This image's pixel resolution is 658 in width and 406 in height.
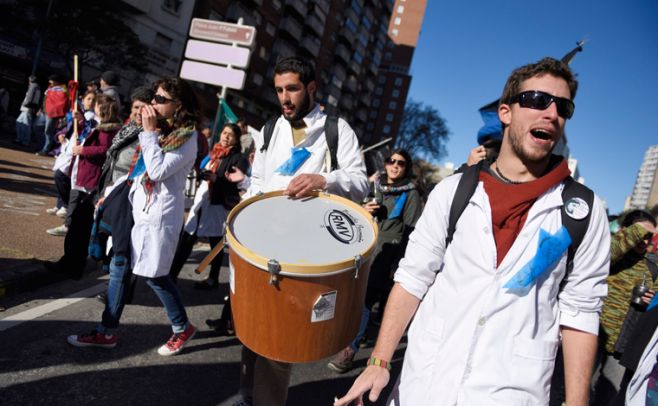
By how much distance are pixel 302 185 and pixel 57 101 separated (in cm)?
794

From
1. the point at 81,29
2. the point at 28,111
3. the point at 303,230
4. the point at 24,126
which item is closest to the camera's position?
the point at 303,230

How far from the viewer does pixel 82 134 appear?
18.1 feet

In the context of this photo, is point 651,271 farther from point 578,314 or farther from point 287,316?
point 287,316

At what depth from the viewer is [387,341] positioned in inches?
63.2

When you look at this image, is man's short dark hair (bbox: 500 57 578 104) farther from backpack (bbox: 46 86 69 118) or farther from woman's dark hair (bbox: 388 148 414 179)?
backpack (bbox: 46 86 69 118)

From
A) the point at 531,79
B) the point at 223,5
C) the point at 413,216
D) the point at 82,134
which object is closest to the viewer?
the point at 531,79

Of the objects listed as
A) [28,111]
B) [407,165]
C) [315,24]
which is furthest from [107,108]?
[315,24]

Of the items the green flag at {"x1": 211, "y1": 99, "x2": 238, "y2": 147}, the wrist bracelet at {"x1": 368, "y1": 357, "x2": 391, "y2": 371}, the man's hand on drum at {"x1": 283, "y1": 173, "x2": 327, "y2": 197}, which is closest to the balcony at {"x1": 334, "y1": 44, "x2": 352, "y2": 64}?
the green flag at {"x1": 211, "y1": 99, "x2": 238, "y2": 147}

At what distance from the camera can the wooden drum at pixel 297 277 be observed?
5.65 feet

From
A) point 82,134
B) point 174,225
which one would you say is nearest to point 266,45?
point 82,134

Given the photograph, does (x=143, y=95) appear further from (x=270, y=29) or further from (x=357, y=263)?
(x=270, y=29)

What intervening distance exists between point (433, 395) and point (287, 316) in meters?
0.66

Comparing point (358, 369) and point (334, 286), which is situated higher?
point (334, 286)

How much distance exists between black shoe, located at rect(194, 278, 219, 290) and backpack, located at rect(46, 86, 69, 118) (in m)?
5.29
